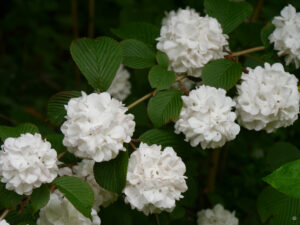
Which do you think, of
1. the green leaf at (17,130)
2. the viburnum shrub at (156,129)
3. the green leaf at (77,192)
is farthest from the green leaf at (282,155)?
the green leaf at (17,130)

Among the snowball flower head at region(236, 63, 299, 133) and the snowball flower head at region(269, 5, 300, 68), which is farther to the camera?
the snowball flower head at region(269, 5, 300, 68)

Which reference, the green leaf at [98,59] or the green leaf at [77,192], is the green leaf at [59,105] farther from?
the green leaf at [77,192]

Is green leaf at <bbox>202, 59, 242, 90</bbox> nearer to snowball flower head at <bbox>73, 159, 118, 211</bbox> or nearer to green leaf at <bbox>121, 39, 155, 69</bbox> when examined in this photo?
green leaf at <bbox>121, 39, 155, 69</bbox>

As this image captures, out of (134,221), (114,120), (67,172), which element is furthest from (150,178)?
(134,221)

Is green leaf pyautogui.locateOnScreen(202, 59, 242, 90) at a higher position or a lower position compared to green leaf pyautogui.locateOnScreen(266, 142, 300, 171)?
higher

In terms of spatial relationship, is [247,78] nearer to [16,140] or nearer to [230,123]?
[230,123]

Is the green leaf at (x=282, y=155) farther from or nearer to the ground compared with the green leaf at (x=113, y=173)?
nearer to the ground

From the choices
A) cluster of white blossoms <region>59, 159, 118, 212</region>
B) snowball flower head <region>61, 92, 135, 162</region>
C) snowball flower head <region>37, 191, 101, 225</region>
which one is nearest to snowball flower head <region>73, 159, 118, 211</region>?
cluster of white blossoms <region>59, 159, 118, 212</region>
